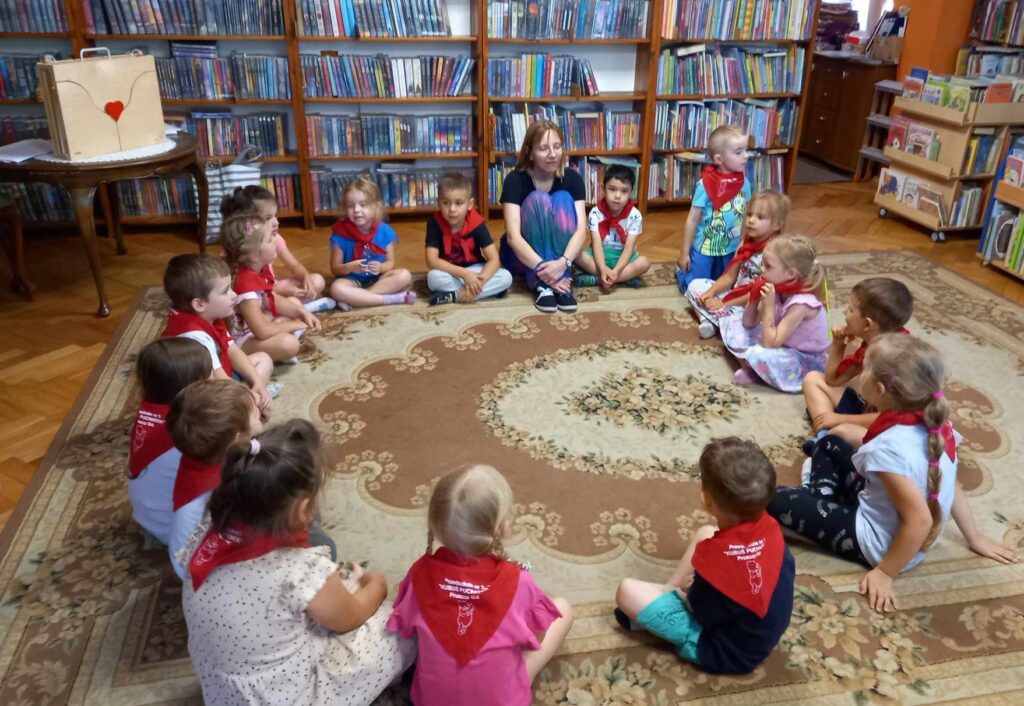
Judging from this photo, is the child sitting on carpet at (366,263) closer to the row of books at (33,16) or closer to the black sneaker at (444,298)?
the black sneaker at (444,298)

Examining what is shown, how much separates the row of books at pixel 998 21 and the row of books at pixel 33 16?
5.17 metres

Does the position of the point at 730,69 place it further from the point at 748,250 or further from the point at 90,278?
the point at 90,278

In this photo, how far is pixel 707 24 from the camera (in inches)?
182

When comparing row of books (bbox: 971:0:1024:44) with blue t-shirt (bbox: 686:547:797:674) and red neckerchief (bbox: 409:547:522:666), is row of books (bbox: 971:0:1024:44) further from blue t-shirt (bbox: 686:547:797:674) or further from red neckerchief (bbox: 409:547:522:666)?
red neckerchief (bbox: 409:547:522:666)

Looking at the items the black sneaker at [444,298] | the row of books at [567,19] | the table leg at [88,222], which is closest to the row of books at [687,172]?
the row of books at [567,19]

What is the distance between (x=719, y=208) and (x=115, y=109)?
2.55 meters

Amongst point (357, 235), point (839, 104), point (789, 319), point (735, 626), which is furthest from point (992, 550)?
point (839, 104)

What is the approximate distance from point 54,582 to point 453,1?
358cm

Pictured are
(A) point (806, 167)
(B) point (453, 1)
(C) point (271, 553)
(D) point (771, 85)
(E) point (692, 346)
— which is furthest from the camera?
(A) point (806, 167)

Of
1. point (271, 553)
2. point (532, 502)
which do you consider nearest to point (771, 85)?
point (532, 502)

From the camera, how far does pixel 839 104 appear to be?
6004 mm

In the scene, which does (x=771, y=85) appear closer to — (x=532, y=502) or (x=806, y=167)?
(x=806, y=167)

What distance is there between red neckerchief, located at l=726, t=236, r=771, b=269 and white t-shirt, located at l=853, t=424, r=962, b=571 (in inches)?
57.8

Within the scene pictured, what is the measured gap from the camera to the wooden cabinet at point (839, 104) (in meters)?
5.66
